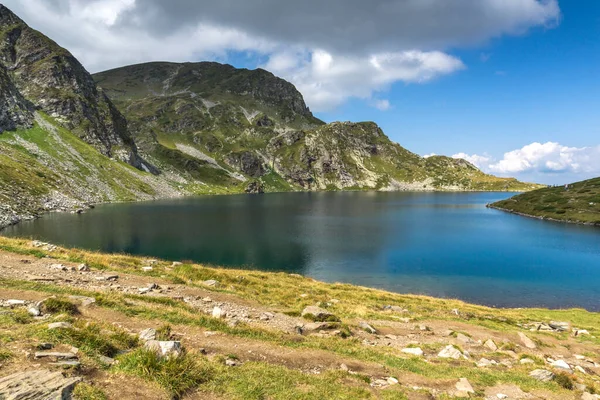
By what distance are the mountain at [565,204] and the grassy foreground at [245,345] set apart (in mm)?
145679

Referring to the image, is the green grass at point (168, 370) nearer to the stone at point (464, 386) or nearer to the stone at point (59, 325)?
the stone at point (59, 325)

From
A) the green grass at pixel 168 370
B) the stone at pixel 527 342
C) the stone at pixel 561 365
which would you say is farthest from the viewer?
the stone at pixel 527 342

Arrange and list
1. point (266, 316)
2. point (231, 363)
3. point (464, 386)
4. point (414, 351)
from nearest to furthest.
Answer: point (231, 363) < point (464, 386) < point (414, 351) < point (266, 316)

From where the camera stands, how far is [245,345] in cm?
1666

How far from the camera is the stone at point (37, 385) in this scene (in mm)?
8055

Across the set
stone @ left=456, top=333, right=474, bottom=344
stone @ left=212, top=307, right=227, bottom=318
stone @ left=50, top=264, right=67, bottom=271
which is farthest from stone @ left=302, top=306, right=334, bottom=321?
stone @ left=50, top=264, right=67, bottom=271

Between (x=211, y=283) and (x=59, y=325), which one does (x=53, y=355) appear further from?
(x=211, y=283)

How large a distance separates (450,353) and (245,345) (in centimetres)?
1445

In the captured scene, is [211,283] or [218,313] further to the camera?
Answer: [211,283]

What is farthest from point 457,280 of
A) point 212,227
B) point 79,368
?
point 212,227

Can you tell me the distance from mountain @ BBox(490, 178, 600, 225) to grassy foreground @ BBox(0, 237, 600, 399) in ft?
478

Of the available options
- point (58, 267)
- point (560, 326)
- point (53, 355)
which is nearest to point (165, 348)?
point (53, 355)

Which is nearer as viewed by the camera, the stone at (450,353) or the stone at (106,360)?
the stone at (106,360)

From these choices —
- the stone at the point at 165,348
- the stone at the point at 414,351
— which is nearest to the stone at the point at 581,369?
the stone at the point at 414,351
